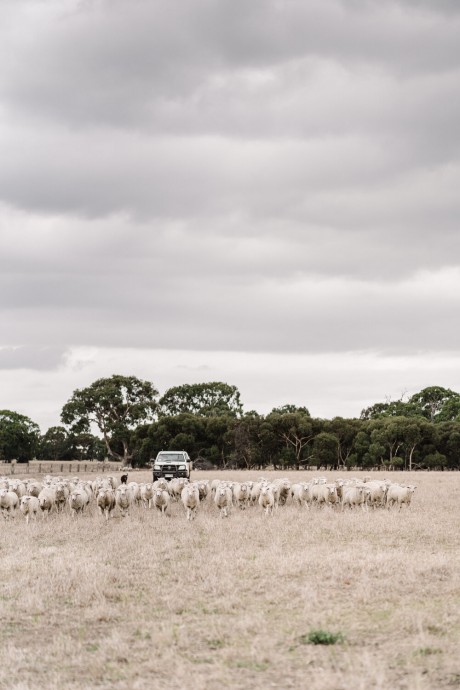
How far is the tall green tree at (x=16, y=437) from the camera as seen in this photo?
91.1 metres

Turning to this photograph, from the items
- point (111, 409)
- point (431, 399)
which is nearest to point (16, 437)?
point (111, 409)

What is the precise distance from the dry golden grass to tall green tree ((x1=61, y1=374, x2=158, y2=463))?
70333 millimetres

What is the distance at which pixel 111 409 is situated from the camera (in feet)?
301

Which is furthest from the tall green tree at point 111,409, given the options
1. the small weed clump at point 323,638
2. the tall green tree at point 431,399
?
the small weed clump at point 323,638

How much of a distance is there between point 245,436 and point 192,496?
5618 centimetres

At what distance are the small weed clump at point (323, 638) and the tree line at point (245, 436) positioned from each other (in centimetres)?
6969

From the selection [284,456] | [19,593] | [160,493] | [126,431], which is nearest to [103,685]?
[19,593]

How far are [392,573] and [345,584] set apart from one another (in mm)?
1304

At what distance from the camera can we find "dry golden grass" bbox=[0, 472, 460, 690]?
8695 millimetres

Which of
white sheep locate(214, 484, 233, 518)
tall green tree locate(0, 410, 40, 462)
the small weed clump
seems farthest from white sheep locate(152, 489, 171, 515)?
tall green tree locate(0, 410, 40, 462)

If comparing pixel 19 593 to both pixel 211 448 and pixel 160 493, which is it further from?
pixel 211 448

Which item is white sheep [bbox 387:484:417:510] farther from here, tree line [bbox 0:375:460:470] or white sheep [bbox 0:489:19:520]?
tree line [bbox 0:375:460:470]

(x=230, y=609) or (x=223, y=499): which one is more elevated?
(x=223, y=499)

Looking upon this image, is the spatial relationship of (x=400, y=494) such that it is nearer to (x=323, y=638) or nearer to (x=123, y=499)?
(x=123, y=499)
